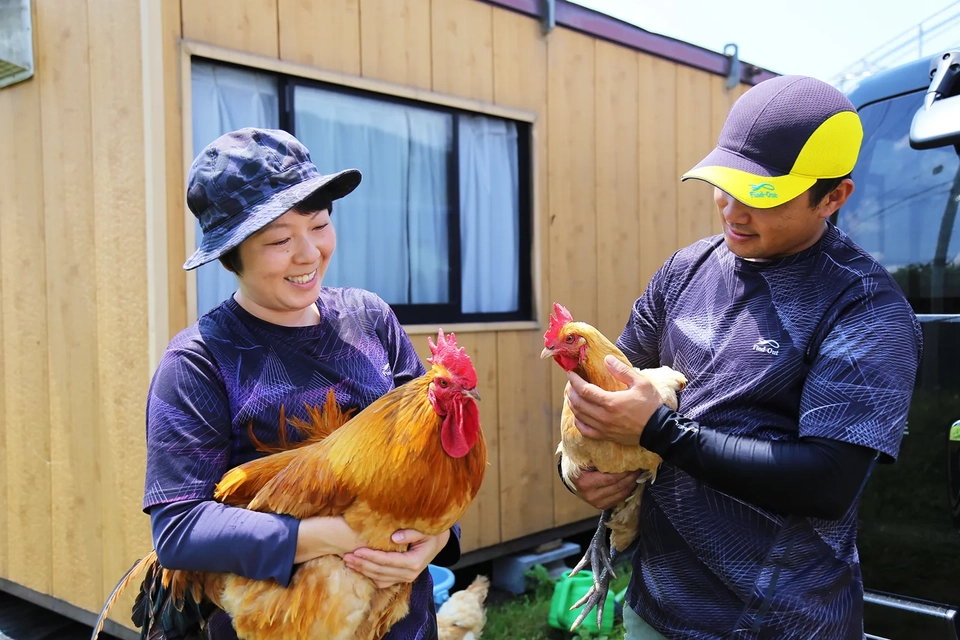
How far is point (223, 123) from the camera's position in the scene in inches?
147

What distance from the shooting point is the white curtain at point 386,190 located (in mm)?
4160

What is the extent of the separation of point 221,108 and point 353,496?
9.22 feet

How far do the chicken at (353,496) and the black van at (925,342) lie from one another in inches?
63.1

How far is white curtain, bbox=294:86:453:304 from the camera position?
4160mm

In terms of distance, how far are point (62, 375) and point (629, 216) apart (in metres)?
4.10

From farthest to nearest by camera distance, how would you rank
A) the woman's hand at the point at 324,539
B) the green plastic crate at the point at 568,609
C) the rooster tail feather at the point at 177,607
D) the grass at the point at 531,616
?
the grass at the point at 531,616 → the green plastic crate at the point at 568,609 → the rooster tail feather at the point at 177,607 → the woman's hand at the point at 324,539

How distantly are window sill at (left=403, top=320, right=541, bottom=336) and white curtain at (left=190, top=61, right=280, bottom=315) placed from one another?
3.71ft

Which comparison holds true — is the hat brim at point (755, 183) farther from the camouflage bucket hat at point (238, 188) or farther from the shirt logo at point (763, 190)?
the camouflage bucket hat at point (238, 188)

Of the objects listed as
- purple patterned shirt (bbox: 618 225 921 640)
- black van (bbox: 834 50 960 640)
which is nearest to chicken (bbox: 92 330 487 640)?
purple patterned shirt (bbox: 618 225 921 640)

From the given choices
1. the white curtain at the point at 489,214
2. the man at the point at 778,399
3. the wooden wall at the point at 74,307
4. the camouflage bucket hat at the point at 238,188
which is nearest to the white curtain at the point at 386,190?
the white curtain at the point at 489,214

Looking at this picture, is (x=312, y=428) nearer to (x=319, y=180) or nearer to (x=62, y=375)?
(x=319, y=180)

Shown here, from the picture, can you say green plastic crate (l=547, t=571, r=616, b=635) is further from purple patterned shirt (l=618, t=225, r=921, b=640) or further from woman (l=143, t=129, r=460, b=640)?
woman (l=143, t=129, r=460, b=640)

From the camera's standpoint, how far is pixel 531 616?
4480 mm

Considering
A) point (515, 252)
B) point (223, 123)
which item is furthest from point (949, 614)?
point (223, 123)
